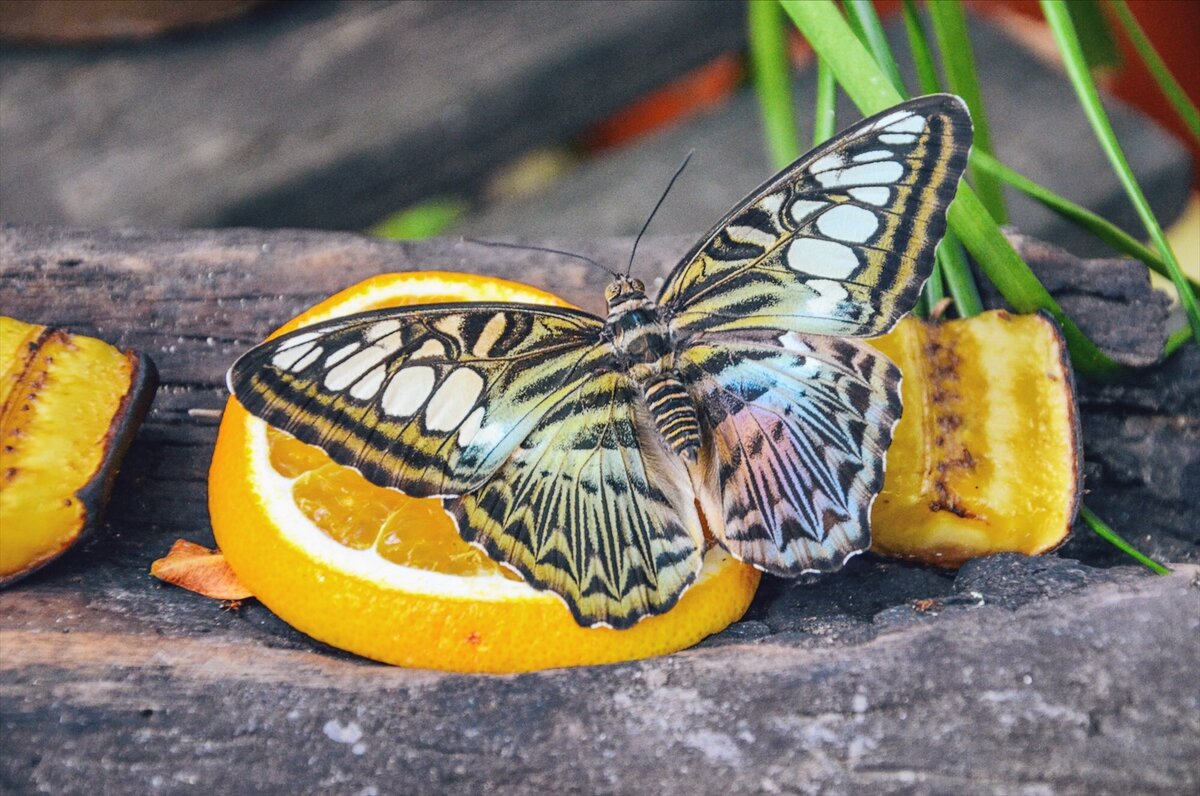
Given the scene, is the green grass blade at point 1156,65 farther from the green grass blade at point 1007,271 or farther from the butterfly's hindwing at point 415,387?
the butterfly's hindwing at point 415,387

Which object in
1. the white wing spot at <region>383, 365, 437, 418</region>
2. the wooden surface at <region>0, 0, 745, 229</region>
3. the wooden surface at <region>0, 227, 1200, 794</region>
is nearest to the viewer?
the wooden surface at <region>0, 227, 1200, 794</region>

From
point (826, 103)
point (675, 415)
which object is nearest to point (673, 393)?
point (675, 415)

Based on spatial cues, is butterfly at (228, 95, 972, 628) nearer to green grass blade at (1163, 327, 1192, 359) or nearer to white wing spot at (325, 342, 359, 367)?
white wing spot at (325, 342, 359, 367)

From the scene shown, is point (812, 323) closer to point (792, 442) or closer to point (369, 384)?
point (792, 442)

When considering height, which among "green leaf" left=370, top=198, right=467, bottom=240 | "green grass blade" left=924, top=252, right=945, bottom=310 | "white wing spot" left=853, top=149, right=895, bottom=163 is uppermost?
"white wing spot" left=853, top=149, right=895, bottom=163

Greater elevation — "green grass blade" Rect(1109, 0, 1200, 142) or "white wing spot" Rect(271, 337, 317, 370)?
"green grass blade" Rect(1109, 0, 1200, 142)

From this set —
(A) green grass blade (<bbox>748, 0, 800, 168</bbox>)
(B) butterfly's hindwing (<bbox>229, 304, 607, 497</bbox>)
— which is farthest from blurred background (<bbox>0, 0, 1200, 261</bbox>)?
(B) butterfly's hindwing (<bbox>229, 304, 607, 497</bbox>)

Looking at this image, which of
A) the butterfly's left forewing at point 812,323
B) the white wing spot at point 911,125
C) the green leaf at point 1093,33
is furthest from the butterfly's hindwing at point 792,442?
the green leaf at point 1093,33
